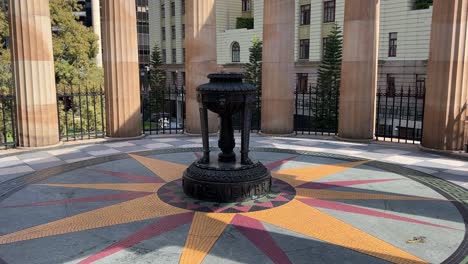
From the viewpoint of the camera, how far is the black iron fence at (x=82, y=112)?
1534 centimetres

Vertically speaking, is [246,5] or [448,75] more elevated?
[246,5]

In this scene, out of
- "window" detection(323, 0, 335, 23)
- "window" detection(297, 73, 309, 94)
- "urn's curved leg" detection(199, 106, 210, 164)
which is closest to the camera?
"urn's curved leg" detection(199, 106, 210, 164)

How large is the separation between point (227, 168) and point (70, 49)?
2186 cm

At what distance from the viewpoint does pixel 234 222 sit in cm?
693

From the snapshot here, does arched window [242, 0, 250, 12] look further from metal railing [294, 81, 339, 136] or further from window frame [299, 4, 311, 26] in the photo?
metal railing [294, 81, 339, 136]

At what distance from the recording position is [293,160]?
11547 mm

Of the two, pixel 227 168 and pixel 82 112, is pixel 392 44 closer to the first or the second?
pixel 82 112

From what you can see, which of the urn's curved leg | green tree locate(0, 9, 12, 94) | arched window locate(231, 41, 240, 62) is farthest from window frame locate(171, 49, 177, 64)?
the urn's curved leg

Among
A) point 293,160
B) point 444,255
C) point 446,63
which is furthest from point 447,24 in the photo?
point 444,255

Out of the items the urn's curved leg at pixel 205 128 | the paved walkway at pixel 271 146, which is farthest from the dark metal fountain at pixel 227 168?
the paved walkway at pixel 271 146

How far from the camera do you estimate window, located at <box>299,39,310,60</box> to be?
44.6 meters

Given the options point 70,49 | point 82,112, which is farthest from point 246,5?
point 82,112

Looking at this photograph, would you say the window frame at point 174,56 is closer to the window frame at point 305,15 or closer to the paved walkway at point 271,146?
the window frame at point 305,15

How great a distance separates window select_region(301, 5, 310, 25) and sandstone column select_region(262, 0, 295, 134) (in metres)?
30.0
